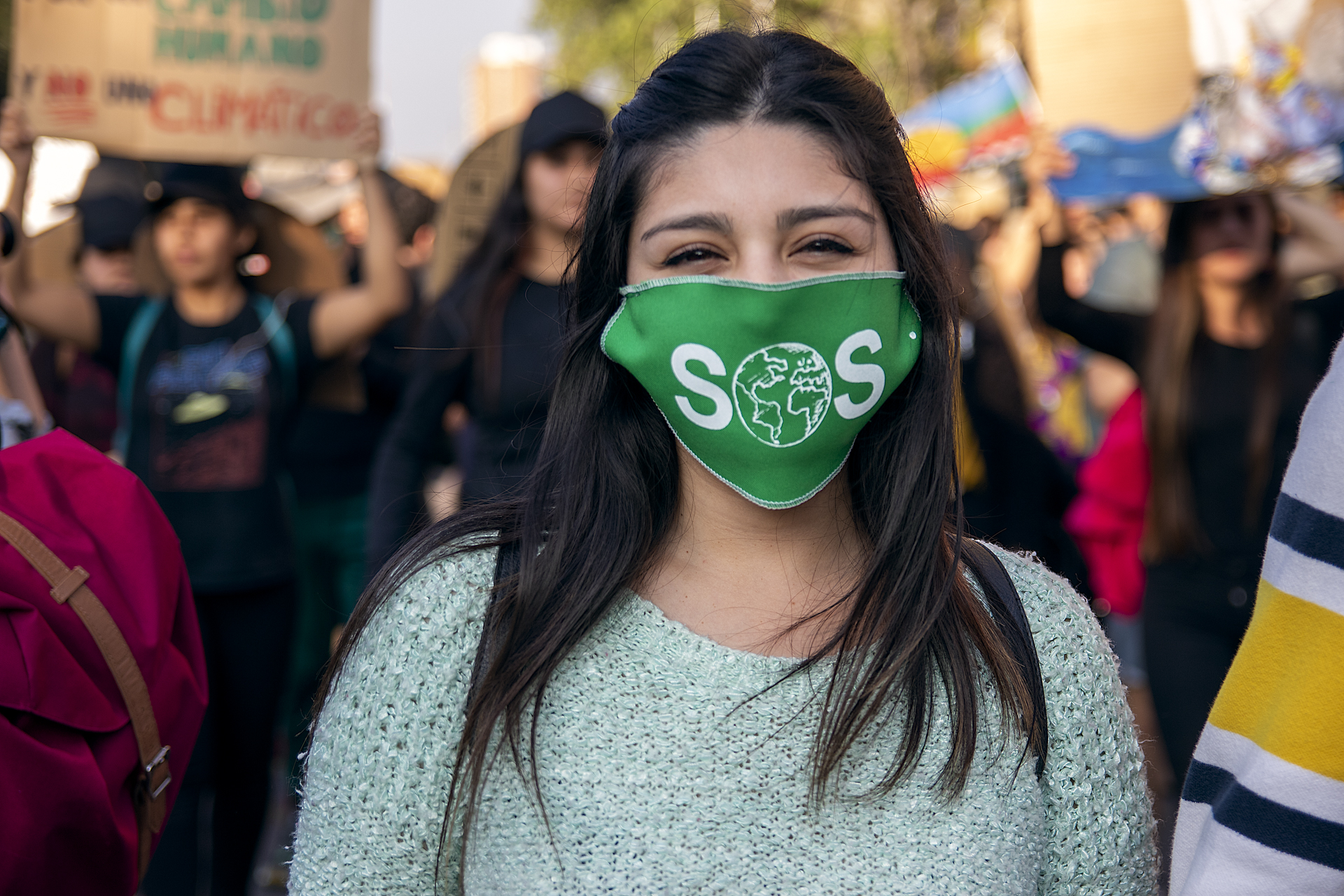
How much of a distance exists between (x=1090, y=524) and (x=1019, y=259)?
214cm

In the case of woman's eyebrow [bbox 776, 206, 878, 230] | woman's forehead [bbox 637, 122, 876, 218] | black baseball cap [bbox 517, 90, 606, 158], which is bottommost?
woman's eyebrow [bbox 776, 206, 878, 230]

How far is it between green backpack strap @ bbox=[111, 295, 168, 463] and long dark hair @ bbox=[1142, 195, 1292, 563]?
2963 mm

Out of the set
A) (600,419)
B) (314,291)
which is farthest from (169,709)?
(314,291)

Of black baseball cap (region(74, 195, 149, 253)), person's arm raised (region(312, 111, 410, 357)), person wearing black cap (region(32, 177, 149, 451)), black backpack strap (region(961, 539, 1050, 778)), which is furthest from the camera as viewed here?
black baseball cap (region(74, 195, 149, 253))

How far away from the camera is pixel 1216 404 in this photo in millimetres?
3947

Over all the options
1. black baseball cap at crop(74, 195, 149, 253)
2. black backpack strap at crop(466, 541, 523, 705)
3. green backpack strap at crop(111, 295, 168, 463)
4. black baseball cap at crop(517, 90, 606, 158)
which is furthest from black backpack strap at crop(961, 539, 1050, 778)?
black baseball cap at crop(74, 195, 149, 253)

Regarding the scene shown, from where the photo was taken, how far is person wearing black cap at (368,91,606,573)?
3623mm

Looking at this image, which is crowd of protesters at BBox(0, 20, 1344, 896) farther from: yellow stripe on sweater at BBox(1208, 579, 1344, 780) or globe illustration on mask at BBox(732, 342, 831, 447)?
yellow stripe on sweater at BBox(1208, 579, 1344, 780)

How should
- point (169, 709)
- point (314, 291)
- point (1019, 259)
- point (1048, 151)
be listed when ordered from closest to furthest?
1. point (169, 709)
2. point (1048, 151)
3. point (314, 291)
4. point (1019, 259)

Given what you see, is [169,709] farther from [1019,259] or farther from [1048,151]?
[1019,259]

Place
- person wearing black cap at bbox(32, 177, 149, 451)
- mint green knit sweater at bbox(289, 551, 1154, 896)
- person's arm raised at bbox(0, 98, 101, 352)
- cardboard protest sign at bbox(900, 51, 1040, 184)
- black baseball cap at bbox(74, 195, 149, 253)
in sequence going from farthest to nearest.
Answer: cardboard protest sign at bbox(900, 51, 1040, 184) < black baseball cap at bbox(74, 195, 149, 253) < person wearing black cap at bbox(32, 177, 149, 451) < person's arm raised at bbox(0, 98, 101, 352) < mint green knit sweater at bbox(289, 551, 1154, 896)

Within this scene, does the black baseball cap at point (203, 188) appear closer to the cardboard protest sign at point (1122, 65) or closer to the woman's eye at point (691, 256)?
the cardboard protest sign at point (1122, 65)

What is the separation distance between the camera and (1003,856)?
5.39ft

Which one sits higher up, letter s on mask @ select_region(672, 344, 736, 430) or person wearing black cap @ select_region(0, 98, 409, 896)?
letter s on mask @ select_region(672, 344, 736, 430)
